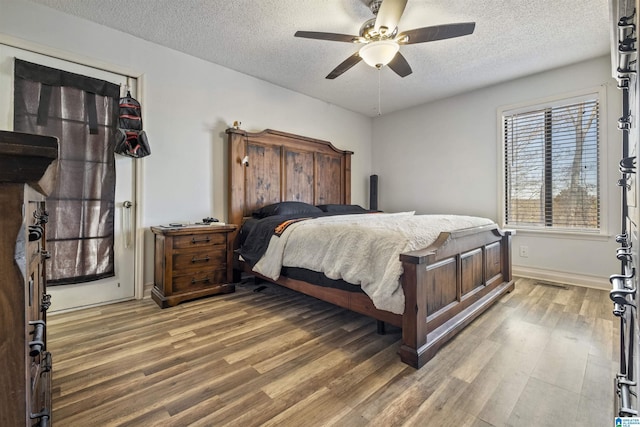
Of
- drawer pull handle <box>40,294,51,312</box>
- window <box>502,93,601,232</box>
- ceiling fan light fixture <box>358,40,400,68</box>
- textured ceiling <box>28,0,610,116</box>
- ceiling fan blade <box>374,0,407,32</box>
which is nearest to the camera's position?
drawer pull handle <box>40,294,51,312</box>

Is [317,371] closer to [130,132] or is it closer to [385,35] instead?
[385,35]

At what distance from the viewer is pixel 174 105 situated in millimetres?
3100

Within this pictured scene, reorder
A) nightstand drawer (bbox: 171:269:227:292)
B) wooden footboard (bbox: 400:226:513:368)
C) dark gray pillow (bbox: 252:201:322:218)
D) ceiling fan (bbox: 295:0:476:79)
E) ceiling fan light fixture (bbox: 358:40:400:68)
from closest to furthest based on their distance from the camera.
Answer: wooden footboard (bbox: 400:226:513:368) < ceiling fan (bbox: 295:0:476:79) < ceiling fan light fixture (bbox: 358:40:400:68) < nightstand drawer (bbox: 171:269:227:292) < dark gray pillow (bbox: 252:201:322:218)

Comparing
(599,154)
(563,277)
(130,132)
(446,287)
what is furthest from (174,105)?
(563,277)

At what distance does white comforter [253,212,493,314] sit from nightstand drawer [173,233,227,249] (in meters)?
0.76

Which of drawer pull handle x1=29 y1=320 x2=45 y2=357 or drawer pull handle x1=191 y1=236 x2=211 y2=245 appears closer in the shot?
drawer pull handle x1=29 y1=320 x2=45 y2=357

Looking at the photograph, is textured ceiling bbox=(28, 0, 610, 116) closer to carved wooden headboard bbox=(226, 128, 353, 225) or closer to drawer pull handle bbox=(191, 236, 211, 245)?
carved wooden headboard bbox=(226, 128, 353, 225)

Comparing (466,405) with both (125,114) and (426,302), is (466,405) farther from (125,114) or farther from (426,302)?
(125,114)

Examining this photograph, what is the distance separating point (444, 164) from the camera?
14.6 feet

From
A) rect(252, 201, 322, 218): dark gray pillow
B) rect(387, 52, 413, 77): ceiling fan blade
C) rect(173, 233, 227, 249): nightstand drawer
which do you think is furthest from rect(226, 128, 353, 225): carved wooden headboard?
rect(387, 52, 413, 77): ceiling fan blade

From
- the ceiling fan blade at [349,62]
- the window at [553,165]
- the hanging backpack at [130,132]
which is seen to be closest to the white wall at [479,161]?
the window at [553,165]

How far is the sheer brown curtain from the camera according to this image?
92.0 inches

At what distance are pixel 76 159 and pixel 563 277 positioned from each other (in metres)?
5.23

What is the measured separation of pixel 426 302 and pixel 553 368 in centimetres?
78
